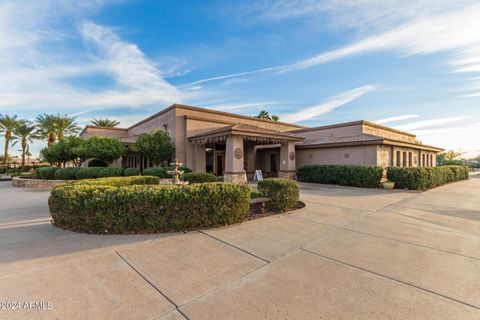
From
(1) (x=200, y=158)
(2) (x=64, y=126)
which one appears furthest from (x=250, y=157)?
(2) (x=64, y=126)

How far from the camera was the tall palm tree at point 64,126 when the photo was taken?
2975cm

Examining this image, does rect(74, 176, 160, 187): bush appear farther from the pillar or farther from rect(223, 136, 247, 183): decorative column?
the pillar

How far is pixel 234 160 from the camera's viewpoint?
47.3ft

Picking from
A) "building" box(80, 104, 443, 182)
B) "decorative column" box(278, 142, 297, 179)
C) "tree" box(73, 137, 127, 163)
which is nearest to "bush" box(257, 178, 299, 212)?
"building" box(80, 104, 443, 182)

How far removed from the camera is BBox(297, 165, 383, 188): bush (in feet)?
44.4

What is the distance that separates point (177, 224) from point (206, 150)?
46.0 ft

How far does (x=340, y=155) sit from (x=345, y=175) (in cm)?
284

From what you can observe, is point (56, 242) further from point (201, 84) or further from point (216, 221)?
point (201, 84)

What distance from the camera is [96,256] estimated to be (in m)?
3.93

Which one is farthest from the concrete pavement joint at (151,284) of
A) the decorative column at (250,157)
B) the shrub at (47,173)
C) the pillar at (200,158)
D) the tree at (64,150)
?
the tree at (64,150)

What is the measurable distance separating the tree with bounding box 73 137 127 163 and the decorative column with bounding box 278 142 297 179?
1380 centimetres

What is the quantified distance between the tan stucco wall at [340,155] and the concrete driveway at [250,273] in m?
10.2

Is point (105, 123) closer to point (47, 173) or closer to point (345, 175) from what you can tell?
point (47, 173)

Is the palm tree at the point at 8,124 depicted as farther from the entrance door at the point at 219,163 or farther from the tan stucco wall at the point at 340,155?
the tan stucco wall at the point at 340,155
